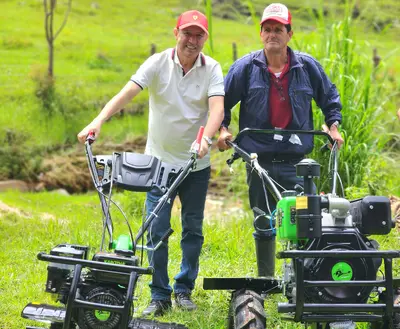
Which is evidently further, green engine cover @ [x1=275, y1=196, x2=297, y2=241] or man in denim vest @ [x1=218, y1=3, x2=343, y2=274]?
man in denim vest @ [x1=218, y1=3, x2=343, y2=274]

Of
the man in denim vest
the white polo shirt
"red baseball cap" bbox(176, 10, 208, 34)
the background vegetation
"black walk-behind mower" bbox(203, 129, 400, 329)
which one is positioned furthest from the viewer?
the background vegetation

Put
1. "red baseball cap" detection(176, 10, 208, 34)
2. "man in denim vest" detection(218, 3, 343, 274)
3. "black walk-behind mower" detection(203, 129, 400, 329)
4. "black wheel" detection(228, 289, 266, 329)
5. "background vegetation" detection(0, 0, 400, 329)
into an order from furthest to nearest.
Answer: "background vegetation" detection(0, 0, 400, 329)
"man in denim vest" detection(218, 3, 343, 274)
"red baseball cap" detection(176, 10, 208, 34)
"black wheel" detection(228, 289, 266, 329)
"black walk-behind mower" detection(203, 129, 400, 329)

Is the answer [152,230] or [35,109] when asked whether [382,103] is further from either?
[35,109]

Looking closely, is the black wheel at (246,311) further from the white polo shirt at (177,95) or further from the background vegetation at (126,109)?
the white polo shirt at (177,95)

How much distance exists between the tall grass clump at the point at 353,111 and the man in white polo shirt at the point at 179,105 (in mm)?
2354

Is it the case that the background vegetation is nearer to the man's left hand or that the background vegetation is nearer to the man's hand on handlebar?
the man's left hand

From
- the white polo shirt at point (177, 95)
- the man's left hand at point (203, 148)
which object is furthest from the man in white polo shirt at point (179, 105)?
the man's left hand at point (203, 148)

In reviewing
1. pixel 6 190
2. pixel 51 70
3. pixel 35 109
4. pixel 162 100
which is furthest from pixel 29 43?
pixel 162 100

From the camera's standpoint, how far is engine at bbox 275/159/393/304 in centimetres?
348

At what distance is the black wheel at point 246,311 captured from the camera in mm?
3859

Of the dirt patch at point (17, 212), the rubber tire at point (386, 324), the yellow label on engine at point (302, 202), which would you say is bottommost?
the rubber tire at point (386, 324)

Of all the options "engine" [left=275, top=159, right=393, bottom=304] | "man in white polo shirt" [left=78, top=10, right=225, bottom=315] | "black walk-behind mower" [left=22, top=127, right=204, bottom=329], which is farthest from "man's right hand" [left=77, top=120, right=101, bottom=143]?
"engine" [left=275, top=159, right=393, bottom=304]

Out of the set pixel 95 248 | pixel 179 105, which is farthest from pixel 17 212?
pixel 179 105

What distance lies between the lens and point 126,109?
11.8 meters
